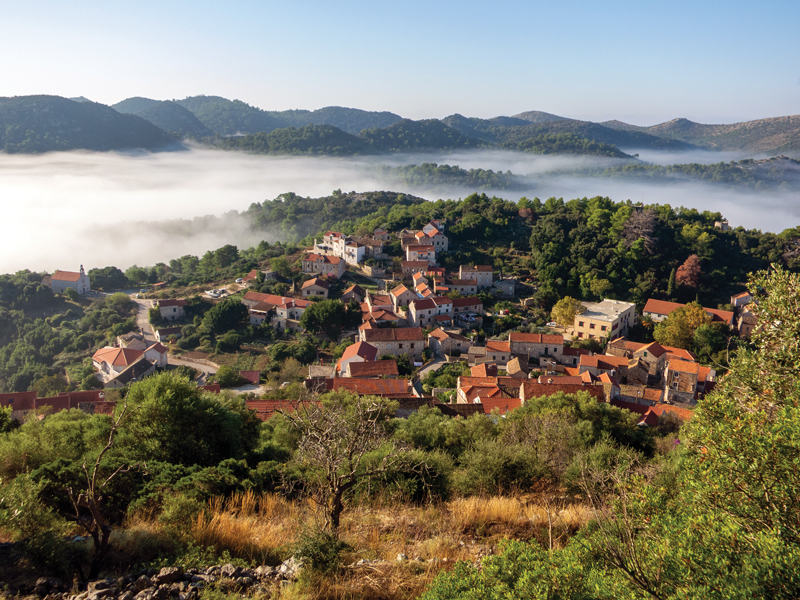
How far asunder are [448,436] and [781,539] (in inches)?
387

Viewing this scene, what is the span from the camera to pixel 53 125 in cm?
15138

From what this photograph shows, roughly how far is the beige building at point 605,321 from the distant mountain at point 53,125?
176731 millimetres

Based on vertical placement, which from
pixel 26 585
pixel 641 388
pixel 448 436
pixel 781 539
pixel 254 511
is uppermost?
pixel 781 539

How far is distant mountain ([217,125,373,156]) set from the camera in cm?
18075

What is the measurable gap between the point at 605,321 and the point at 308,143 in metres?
165

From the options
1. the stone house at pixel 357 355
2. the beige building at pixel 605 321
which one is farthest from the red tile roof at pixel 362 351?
the beige building at pixel 605 321

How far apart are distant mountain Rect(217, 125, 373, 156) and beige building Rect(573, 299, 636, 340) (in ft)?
523

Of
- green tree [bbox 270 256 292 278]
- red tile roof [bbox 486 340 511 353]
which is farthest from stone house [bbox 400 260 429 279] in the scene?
red tile roof [bbox 486 340 511 353]

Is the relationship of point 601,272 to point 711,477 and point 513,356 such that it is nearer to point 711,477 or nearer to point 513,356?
point 513,356

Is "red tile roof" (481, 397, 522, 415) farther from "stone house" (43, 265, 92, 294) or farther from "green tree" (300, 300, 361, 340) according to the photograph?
"stone house" (43, 265, 92, 294)

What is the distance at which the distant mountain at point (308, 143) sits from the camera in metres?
181

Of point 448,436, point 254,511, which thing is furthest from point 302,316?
point 254,511

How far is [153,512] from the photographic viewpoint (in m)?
6.77

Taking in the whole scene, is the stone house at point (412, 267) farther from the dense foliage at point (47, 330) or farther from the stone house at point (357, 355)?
the dense foliage at point (47, 330)
